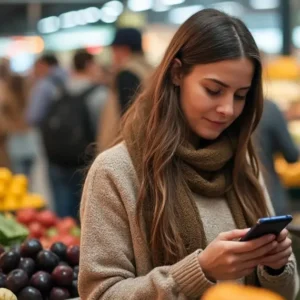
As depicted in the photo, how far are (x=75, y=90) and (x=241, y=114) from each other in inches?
186

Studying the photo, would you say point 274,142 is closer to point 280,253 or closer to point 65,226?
point 65,226

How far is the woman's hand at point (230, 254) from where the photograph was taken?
233 centimetres

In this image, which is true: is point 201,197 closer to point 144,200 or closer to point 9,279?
point 144,200

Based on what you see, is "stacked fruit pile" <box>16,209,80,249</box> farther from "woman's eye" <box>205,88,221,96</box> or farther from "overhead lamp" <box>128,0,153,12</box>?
"overhead lamp" <box>128,0,153,12</box>

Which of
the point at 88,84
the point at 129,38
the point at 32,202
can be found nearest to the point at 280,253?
the point at 32,202

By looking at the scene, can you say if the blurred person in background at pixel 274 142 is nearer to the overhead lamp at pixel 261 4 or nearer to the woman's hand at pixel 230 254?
the woman's hand at pixel 230 254

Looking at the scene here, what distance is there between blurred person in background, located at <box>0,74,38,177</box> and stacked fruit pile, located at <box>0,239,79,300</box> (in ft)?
22.2

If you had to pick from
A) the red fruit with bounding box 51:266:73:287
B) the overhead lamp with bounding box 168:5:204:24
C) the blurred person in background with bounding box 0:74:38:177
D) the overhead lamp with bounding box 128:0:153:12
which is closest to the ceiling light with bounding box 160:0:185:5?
the overhead lamp with bounding box 168:5:204:24

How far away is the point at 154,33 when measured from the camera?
15891 millimetres

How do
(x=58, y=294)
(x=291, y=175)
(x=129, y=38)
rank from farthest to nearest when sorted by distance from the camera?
(x=291, y=175), (x=129, y=38), (x=58, y=294)

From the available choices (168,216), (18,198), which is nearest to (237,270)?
(168,216)

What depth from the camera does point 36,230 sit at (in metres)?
4.36

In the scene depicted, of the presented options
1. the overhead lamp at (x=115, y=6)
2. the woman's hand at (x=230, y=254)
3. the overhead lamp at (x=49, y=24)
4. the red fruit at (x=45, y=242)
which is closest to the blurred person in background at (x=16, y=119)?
the red fruit at (x=45, y=242)

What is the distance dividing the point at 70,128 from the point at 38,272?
169 inches
